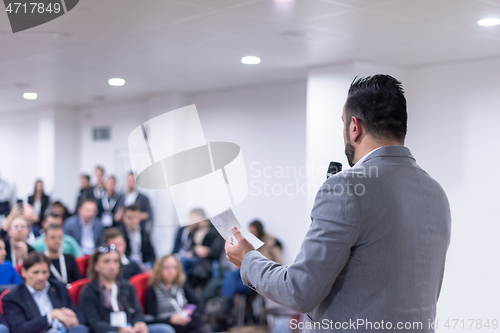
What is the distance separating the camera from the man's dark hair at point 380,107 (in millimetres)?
1427

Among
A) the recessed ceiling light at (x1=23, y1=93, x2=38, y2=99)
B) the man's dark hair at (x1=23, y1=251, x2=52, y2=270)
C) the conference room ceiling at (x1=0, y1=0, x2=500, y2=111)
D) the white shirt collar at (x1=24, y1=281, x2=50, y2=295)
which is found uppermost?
the recessed ceiling light at (x1=23, y1=93, x2=38, y2=99)

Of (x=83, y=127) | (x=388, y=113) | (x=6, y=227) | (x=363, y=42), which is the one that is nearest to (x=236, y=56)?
(x=363, y=42)

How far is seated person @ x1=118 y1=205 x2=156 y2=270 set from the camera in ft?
21.9

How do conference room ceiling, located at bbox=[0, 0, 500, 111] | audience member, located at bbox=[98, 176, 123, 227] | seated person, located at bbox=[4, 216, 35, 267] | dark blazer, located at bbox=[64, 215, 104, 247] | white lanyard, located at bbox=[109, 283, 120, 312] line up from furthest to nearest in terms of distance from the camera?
audience member, located at bbox=[98, 176, 123, 227], dark blazer, located at bbox=[64, 215, 104, 247], seated person, located at bbox=[4, 216, 35, 267], white lanyard, located at bbox=[109, 283, 120, 312], conference room ceiling, located at bbox=[0, 0, 500, 111]

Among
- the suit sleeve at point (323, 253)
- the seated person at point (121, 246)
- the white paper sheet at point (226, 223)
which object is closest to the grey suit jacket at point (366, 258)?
the suit sleeve at point (323, 253)

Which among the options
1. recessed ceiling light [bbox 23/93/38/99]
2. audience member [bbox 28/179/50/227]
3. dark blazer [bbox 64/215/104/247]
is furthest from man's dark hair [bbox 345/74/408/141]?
audience member [bbox 28/179/50/227]

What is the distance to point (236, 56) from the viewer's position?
202 inches

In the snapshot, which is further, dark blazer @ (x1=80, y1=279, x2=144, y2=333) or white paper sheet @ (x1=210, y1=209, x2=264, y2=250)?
dark blazer @ (x1=80, y1=279, x2=144, y2=333)

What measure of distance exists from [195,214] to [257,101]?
1.72 metres

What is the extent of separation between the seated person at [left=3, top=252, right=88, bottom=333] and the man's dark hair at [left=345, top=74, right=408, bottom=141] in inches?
133

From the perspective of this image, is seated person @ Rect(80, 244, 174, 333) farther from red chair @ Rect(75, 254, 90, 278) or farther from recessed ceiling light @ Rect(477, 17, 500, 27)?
recessed ceiling light @ Rect(477, 17, 500, 27)

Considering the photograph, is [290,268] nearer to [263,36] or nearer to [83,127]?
[263,36]

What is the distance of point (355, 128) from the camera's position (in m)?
1.45

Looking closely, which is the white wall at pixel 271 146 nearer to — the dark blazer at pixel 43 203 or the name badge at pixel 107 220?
A: the name badge at pixel 107 220
